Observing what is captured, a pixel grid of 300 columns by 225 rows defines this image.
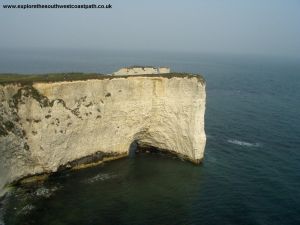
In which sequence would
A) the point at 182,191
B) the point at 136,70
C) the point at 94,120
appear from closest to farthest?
the point at 182,191 < the point at 94,120 < the point at 136,70

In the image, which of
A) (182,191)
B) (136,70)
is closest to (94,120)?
(182,191)

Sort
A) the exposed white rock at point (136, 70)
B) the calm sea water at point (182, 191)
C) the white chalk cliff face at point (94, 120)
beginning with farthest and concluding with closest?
the exposed white rock at point (136, 70) < the white chalk cliff face at point (94, 120) < the calm sea water at point (182, 191)

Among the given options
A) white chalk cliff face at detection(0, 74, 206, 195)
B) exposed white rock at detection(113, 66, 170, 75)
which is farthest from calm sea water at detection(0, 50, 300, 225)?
exposed white rock at detection(113, 66, 170, 75)

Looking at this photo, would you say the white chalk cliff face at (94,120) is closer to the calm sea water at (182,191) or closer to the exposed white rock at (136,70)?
the calm sea water at (182,191)

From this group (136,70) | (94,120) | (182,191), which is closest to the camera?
(182,191)

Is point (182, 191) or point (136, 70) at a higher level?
point (136, 70)

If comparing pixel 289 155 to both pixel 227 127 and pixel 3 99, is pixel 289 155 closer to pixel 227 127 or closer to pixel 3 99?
pixel 227 127

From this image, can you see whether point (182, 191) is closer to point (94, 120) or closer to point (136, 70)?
point (94, 120)

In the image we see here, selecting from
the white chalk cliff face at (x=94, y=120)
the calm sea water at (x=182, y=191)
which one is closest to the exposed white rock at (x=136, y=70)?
the white chalk cliff face at (x=94, y=120)

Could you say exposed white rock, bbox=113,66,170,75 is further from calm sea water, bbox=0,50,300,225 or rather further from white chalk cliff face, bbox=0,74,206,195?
calm sea water, bbox=0,50,300,225
